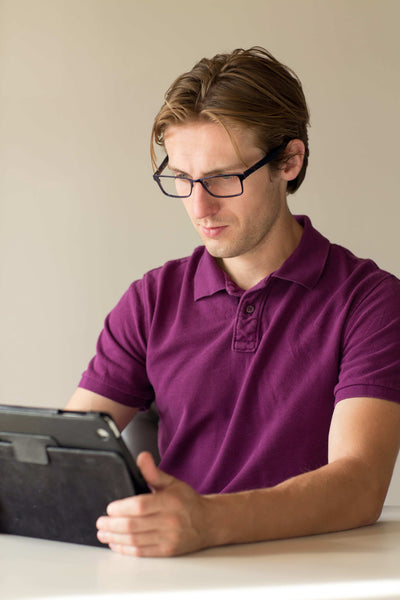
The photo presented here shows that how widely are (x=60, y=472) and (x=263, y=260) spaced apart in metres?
0.82

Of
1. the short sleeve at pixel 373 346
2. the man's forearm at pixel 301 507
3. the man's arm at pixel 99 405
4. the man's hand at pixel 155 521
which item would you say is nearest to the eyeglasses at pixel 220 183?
the short sleeve at pixel 373 346

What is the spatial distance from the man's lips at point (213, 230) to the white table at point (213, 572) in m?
0.72

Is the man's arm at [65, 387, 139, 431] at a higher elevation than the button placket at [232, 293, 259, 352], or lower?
lower

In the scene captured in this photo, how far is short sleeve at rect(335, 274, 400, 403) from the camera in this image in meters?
1.47

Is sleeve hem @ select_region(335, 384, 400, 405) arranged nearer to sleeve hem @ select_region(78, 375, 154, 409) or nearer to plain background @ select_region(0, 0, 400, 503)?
sleeve hem @ select_region(78, 375, 154, 409)

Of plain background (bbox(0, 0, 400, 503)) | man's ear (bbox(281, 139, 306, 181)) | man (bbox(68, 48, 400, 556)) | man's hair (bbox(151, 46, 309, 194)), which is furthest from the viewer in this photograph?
plain background (bbox(0, 0, 400, 503))

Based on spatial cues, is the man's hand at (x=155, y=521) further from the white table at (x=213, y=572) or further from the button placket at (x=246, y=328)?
the button placket at (x=246, y=328)

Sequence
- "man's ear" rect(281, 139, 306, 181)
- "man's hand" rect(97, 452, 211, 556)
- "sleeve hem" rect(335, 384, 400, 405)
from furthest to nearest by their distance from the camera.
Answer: "man's ear" rect(281, 139, 306, 181), "sleeve hem" rect(335, 384, 400, 405), "man's hand" rect(97, 452, 211, 556)

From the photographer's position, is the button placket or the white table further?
the button placket

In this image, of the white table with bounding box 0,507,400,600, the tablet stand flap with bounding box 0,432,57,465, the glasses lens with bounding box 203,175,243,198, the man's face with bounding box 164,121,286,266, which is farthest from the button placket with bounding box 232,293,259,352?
the tablet stand flap with bounding box 0,432,57,465

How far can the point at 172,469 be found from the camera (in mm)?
1759

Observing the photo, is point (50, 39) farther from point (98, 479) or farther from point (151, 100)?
point (98, 479)

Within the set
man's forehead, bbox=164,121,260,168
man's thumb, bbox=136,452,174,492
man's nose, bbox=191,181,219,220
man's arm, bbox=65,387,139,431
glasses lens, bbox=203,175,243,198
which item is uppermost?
man's forehead, bbox=164,121,260,168

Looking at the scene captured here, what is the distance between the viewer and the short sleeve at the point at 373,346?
1470 mm
